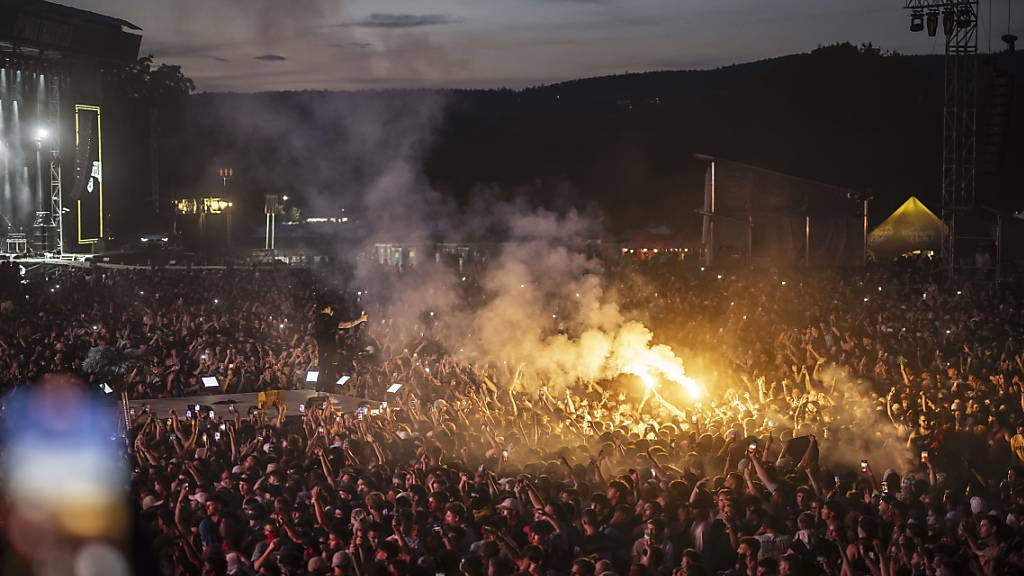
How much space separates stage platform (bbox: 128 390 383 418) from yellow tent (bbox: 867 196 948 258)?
74.0ft

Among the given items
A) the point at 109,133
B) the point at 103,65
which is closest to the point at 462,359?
the point at 103,65

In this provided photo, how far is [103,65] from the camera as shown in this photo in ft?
111

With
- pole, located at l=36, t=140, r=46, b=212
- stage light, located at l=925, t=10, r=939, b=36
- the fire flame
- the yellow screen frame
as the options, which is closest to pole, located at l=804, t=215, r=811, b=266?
stage light, located at l=925, t=10, r=939, b=36

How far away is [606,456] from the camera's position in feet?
31.3

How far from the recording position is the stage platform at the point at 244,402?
48.2 feet

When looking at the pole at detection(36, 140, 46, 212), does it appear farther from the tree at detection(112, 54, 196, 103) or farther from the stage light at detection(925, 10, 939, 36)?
the stage light at detection(925, 10, 939, 36)

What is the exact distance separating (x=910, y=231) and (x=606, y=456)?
26.3 m

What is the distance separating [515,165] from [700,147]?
2107 cm

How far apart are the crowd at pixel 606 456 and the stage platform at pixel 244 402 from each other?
392 mm

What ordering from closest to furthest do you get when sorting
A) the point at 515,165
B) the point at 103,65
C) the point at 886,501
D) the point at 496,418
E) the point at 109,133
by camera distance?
the point at 886,501 → the point at 496,418 → the point at 103,65 → the point at 109,133 → the point at 515,165

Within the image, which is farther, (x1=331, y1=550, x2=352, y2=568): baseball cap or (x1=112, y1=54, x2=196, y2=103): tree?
(x1=112, y1=54, x2=196, y2=103): tree

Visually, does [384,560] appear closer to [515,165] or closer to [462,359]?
[462,359]

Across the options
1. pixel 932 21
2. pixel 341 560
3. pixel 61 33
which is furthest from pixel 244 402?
pixel 61 33

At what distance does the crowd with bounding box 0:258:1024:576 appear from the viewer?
693 cm
